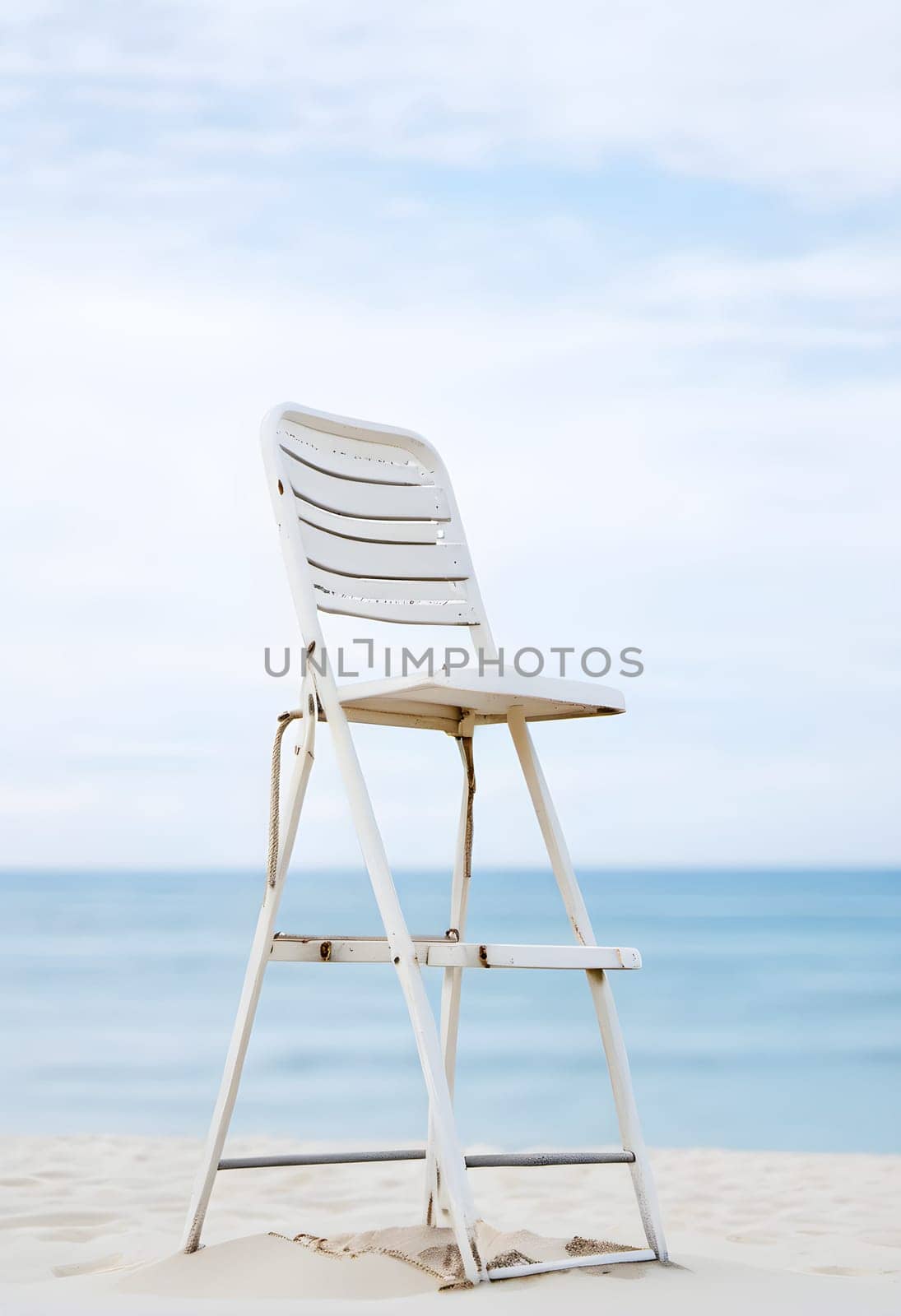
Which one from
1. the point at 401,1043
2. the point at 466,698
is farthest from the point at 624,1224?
the point at 401,1043

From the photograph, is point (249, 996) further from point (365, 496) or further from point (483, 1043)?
point (483, 1043)

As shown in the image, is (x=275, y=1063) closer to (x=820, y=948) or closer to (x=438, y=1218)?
(x=438, y=1218)

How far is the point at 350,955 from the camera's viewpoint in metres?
2.34

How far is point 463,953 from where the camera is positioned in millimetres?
2162

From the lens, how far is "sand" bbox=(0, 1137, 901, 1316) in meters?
2.08

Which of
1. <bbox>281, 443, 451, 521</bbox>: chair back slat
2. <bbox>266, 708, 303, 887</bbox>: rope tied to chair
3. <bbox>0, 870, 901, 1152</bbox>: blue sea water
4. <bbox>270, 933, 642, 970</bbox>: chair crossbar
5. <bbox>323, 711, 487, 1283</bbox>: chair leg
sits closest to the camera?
<bbox>323, 711, 487, 1283</bbox>: chair leg

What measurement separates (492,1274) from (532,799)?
2.63ft

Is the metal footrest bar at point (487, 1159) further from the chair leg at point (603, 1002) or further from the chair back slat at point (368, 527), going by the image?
the chair back slat at point (368, 527)

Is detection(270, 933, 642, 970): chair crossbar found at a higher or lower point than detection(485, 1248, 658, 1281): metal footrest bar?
higher

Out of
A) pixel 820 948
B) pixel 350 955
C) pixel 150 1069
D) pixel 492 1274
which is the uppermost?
pixel 820 948

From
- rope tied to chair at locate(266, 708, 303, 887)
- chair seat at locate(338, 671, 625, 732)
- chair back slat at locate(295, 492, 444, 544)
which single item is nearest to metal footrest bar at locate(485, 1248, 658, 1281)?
rope tied to chair at locate(266, 708, 303, 887)

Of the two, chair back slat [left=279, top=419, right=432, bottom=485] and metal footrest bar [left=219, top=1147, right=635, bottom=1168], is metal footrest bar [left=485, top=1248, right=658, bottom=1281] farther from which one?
chair back slat [left=279, top=419, right=432, bottom=485]

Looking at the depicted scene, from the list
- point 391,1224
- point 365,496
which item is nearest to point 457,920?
point 365,496

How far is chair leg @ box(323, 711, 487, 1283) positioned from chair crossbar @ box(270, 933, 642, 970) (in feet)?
0.15
